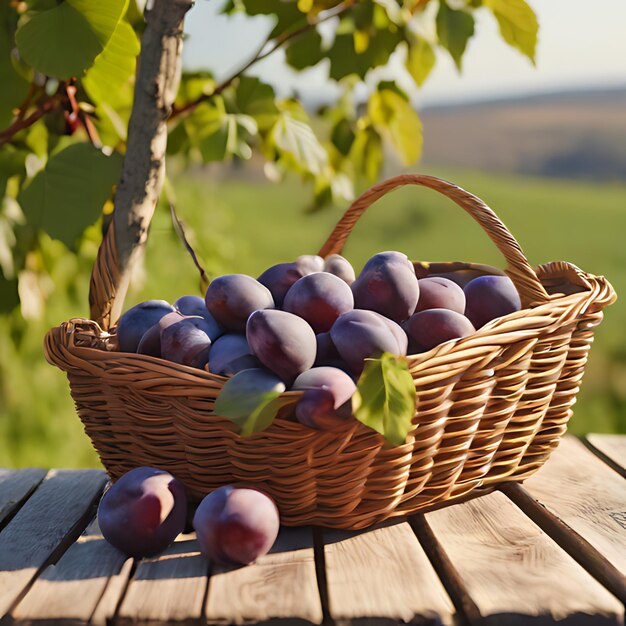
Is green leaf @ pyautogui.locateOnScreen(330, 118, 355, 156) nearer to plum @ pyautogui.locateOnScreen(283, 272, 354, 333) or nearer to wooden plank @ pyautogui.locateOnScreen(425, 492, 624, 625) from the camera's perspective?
plum @ pyautogui.locateOnScreen(283, 272, 354, 333)

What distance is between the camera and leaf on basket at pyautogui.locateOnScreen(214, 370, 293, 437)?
727 mm

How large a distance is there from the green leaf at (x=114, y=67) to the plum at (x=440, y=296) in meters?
0.52

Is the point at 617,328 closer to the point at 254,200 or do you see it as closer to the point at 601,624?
the point at 254,200

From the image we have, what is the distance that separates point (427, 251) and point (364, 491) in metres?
6.40

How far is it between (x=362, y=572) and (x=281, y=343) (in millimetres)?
254

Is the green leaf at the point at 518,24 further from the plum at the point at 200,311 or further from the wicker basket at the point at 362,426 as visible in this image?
the plum at the point at 200,311

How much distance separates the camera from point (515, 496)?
3.29 ft

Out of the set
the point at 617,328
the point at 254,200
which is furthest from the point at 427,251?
the point at 617,328

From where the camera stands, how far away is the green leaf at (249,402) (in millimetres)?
727

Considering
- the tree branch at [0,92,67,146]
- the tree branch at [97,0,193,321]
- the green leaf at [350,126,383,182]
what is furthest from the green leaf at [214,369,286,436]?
the green leaf at [350,126,383,182]

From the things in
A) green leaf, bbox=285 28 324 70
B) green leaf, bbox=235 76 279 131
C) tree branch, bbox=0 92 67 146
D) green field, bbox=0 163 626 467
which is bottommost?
green field, bbox=0 163 626 467

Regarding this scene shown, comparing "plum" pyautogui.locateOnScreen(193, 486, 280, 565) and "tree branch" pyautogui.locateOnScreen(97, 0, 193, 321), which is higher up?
"tree branch" pyautogui.locateOnScreen(97, 0, 193, 321)

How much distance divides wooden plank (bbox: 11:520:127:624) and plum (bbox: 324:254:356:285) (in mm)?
456

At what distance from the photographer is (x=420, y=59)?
1304mm
